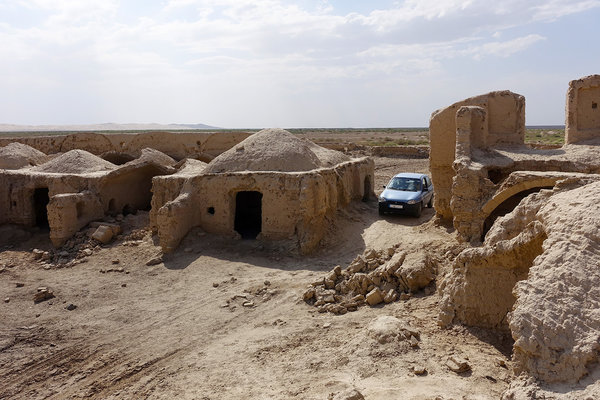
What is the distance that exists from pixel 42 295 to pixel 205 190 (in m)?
5.04

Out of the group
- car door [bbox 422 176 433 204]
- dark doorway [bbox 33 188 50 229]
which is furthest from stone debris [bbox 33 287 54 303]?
car door [bbox 422 176 433 204]

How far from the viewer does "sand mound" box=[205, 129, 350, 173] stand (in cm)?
1445

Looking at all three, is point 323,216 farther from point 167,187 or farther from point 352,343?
point 352,343

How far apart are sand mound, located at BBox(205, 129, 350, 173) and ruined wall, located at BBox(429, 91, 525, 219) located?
3.67 metres

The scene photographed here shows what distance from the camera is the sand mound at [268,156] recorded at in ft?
47.4

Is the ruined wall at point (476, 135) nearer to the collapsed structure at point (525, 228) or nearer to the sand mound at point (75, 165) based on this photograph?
the collapsed structure at point (525, 228)

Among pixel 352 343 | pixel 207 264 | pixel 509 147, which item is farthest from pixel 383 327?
pixel 509 147

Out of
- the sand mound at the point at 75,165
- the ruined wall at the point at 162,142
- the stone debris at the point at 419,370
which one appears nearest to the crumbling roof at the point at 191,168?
the sand mound at the point at 75,165

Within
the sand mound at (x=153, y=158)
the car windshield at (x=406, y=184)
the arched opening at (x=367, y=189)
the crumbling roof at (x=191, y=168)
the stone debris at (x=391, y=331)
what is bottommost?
the stone debris at (x=391, y=331)

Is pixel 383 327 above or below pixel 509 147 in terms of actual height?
below

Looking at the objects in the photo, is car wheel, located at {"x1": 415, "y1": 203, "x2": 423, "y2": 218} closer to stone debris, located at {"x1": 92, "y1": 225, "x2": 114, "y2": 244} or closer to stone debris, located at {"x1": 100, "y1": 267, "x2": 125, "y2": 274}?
stone debris, located at {"x1": 100, "y1": 267, "x2": 125, "y2": 274}

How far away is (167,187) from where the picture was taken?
14.8 m

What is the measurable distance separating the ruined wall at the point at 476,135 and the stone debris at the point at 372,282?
12.9ft

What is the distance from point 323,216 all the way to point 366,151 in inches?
1021
